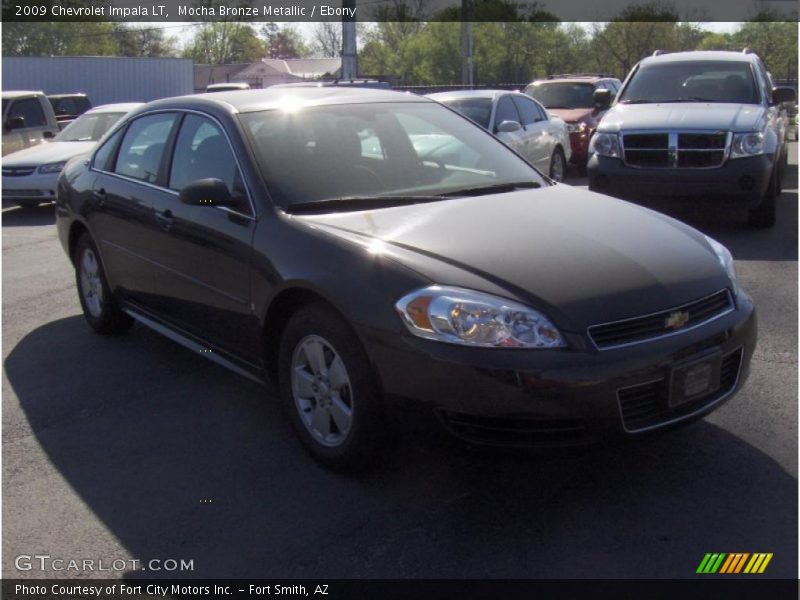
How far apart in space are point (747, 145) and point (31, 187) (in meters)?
9.70

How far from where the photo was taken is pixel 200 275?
4.82 m

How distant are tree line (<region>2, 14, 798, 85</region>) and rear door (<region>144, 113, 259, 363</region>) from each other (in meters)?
42.4

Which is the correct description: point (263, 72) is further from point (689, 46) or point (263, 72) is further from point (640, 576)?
point (640, 576)

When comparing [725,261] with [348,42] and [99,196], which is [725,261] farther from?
[348,42]

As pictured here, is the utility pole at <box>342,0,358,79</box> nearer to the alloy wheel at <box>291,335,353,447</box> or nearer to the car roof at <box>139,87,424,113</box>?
the car roof at <box>139,87,424,113</box>

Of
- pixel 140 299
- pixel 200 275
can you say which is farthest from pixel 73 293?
pixel 200 275

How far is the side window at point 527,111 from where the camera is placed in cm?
1298

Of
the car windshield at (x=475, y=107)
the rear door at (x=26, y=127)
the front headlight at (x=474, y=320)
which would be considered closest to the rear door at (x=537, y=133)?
the car windshield at (x=475, y=107)

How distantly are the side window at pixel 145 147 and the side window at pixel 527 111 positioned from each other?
7832mm

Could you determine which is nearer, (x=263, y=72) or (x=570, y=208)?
(x=570, y=208)

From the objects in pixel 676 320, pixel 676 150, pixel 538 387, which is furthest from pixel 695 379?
pixel 676 150

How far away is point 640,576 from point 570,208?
1937 millimetres

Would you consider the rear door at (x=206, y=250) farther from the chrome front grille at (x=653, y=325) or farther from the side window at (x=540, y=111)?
the side window at (x=540, y=111)

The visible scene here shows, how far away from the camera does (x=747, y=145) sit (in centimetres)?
896
